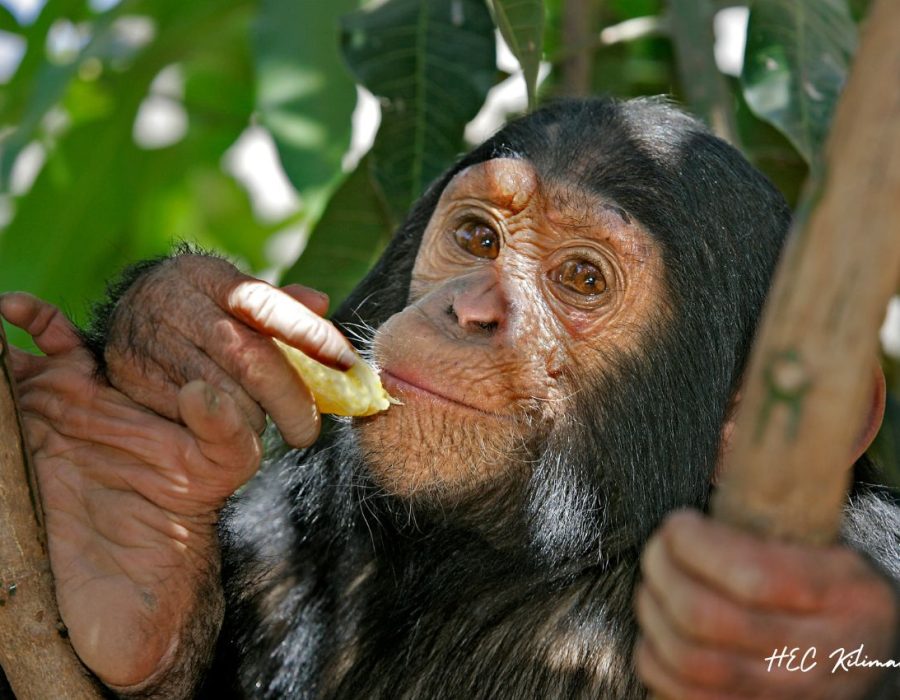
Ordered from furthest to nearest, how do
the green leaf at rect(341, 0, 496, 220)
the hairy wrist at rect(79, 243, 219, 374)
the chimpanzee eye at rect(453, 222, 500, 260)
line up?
the green leaf at rect(341, 0, 496, 220), the chimpanzee eye at rect(453, 222, 500, 260), the hairy wrist at rect(79, 243, 219, 374)

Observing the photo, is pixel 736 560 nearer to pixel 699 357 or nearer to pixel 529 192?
pixel 699 357

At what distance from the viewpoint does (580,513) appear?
399 cm

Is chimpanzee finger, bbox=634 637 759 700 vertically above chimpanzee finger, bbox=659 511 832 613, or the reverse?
chimpanzee finger, bbox=659 511 832 613

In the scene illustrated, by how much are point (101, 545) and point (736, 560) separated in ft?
6.62

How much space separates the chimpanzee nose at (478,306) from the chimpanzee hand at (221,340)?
1.27 ft

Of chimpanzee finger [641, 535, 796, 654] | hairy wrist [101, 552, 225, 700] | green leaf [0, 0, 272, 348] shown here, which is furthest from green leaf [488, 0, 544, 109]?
green leaf [0, 0, 272, 348]

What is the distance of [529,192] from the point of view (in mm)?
4195

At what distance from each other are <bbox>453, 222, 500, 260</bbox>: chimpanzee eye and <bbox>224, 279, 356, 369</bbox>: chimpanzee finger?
0.92 metres

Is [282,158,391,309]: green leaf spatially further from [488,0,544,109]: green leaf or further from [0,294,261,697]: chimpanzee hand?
[0,294,261,697]: chimpanzee hand

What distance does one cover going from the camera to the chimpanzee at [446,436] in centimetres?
358

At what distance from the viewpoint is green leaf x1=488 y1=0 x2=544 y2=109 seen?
447 centimetres

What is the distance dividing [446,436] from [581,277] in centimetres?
75

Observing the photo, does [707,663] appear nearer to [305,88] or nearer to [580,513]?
[580,513]

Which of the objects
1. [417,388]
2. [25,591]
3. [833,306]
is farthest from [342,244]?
[833,306]
